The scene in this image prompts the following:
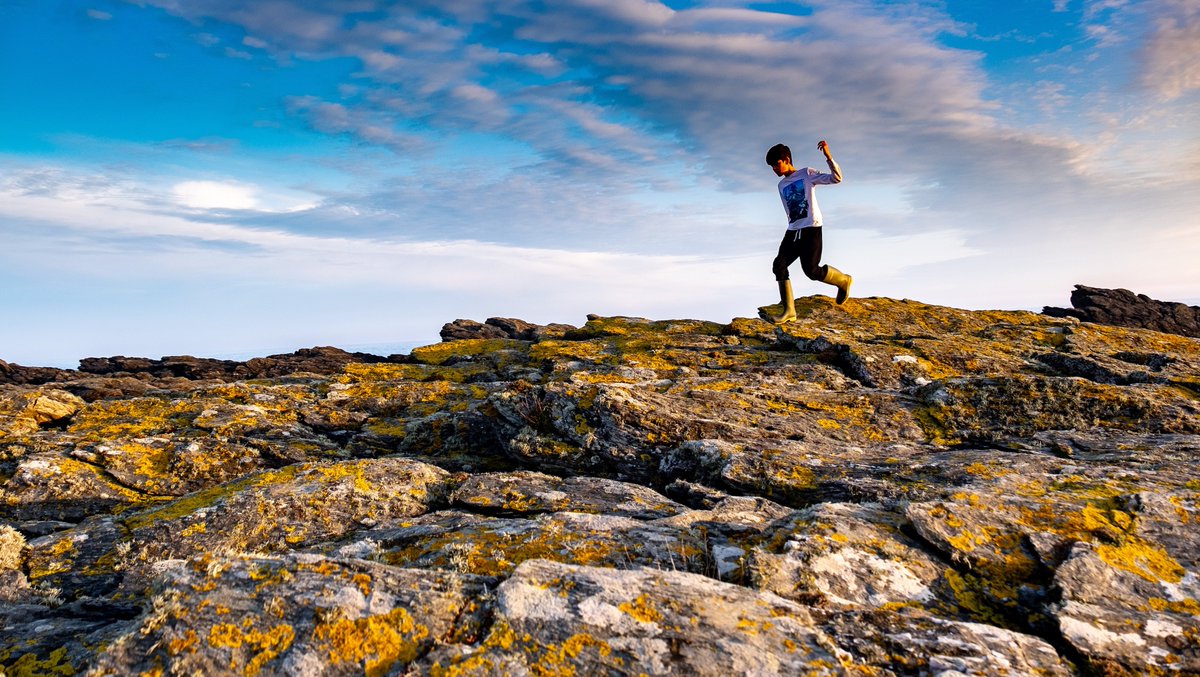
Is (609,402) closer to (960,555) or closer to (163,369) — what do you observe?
(960,555)

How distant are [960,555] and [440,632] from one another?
5314 mm

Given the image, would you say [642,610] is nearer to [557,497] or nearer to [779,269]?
[557,497]

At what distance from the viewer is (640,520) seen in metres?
8.24

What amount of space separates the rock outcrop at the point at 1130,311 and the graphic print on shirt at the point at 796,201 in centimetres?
3404

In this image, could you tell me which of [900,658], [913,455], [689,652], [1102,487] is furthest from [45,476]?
[1102,487]

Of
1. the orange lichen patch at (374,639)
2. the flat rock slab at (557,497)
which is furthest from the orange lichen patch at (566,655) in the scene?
the flat rock slab at (557,497)

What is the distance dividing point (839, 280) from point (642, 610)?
43.6 feet

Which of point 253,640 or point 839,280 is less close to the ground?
point 839,280

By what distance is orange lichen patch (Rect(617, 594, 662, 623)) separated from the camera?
504 centimetres

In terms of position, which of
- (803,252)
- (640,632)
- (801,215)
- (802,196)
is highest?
(802,196)

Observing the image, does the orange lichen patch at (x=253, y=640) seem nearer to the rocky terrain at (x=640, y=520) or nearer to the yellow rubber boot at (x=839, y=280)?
the rocky terrain at (x=640, y=520)

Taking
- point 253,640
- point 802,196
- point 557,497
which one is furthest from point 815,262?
point 253,640

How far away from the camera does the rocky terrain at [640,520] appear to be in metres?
4.94

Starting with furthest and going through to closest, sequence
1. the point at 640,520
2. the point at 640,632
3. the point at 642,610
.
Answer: the point at 640,520, the point at 642,610, the point at 640,632
